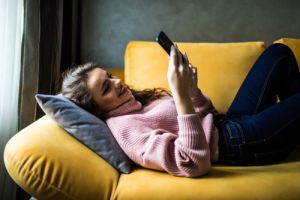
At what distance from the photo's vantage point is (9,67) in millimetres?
1447

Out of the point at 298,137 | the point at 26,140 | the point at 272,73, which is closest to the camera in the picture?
the point at 26,140

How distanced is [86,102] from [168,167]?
1.31 ft

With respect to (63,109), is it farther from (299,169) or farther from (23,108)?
(299,169)

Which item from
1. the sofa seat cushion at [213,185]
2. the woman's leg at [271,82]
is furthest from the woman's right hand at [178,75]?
the woman's leg at [271,82]

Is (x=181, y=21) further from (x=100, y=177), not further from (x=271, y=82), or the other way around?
(x=100, y=177)

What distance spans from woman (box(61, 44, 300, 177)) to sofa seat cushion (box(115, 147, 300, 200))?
40 millimetres

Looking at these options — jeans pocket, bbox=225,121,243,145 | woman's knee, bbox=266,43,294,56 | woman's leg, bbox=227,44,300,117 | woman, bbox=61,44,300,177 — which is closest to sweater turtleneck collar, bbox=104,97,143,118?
woman, bbox=61,44,300,177

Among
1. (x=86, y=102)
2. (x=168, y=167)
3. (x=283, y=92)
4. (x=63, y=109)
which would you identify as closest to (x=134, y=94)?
(x=86, y=102)

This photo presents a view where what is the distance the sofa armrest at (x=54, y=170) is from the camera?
0.93m

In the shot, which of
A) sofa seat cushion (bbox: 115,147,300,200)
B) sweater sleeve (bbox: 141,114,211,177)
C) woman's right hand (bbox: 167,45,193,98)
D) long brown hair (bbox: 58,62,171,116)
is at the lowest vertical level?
sofa seat cushion (bbox: 115,147,300,200)

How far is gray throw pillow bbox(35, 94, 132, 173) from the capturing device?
109 centimetres

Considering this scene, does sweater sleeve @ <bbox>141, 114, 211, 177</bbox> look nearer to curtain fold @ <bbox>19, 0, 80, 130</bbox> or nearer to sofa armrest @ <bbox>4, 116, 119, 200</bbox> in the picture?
sofa armrest @ <bbox>4, 116, 119, 200</bbox>

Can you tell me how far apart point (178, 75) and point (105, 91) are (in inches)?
13.5

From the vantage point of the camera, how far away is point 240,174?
107 centimetres
